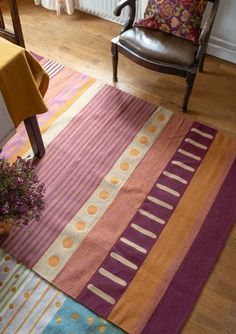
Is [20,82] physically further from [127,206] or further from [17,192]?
[127,206]

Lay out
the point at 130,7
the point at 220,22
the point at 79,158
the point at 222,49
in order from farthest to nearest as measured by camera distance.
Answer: the point at 222,49
the point at 220,22
the point at 130,7
the point at 79,158

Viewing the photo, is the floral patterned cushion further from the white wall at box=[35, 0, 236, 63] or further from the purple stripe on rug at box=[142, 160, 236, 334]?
the purple stripe on rug at box=[142, 160, 236, 334]

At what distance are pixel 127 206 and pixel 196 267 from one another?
0.48m

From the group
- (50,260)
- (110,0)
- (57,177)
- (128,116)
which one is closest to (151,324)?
(50,260)

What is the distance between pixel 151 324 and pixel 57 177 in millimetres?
938

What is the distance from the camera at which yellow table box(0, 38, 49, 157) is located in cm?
158

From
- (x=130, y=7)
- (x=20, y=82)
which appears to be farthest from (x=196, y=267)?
(x=130, y=7)

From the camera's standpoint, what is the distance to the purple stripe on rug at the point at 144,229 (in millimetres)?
1697

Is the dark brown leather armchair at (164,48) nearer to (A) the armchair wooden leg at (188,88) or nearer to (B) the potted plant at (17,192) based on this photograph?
(A) the armchair wooden leg at (188,88)

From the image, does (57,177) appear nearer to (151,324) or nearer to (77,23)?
(151,324)

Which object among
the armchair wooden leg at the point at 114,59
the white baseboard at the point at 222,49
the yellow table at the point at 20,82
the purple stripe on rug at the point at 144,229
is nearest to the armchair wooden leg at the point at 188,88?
the purple stripe on rug at the point at 144,229

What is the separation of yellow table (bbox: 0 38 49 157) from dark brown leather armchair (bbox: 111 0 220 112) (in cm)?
72

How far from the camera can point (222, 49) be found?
8.91ft

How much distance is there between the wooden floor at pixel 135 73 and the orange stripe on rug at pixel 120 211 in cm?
24
